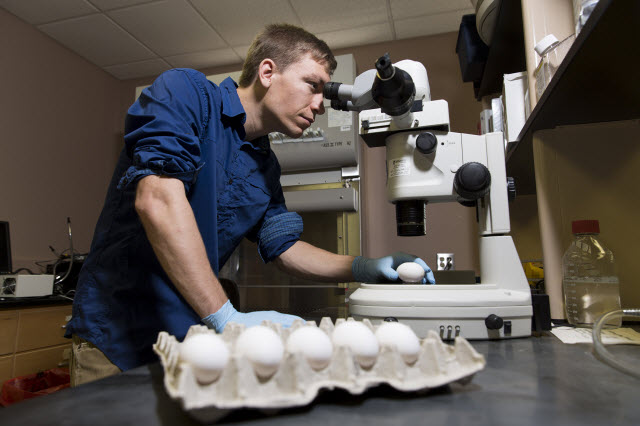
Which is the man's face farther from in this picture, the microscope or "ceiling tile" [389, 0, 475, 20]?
"ceiling tile" [389, 0, 475, 20]

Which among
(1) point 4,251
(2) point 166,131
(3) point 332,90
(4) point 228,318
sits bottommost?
(4) point 228,318

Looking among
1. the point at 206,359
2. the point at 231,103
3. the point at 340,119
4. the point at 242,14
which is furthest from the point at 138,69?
the point at 206,359

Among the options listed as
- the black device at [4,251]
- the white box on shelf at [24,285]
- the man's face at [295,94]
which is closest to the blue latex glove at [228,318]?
the man's face at [295,94]

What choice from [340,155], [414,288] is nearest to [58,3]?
[340,155]

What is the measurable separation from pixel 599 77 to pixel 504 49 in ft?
2.73

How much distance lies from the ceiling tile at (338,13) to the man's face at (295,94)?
1420 millimetres

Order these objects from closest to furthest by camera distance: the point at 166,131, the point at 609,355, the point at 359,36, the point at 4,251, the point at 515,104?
the point at 609,355
the point at 166,131
the point at 515,104
the point at 4,251
the point at 359,36

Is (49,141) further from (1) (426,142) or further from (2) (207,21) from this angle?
(1) (426,142)

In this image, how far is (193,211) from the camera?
0.95 meters

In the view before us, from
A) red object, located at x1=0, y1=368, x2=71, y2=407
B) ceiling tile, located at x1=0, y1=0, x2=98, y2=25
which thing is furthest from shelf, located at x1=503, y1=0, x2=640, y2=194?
ceiling tile, located at x1=0, y1=0, x2=98, y2=25

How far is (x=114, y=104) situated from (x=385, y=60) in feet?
10.5

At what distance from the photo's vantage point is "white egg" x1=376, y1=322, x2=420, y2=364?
0.40m

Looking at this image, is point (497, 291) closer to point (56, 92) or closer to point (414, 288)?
point (414, 288)

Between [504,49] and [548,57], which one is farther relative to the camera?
[504,49]
